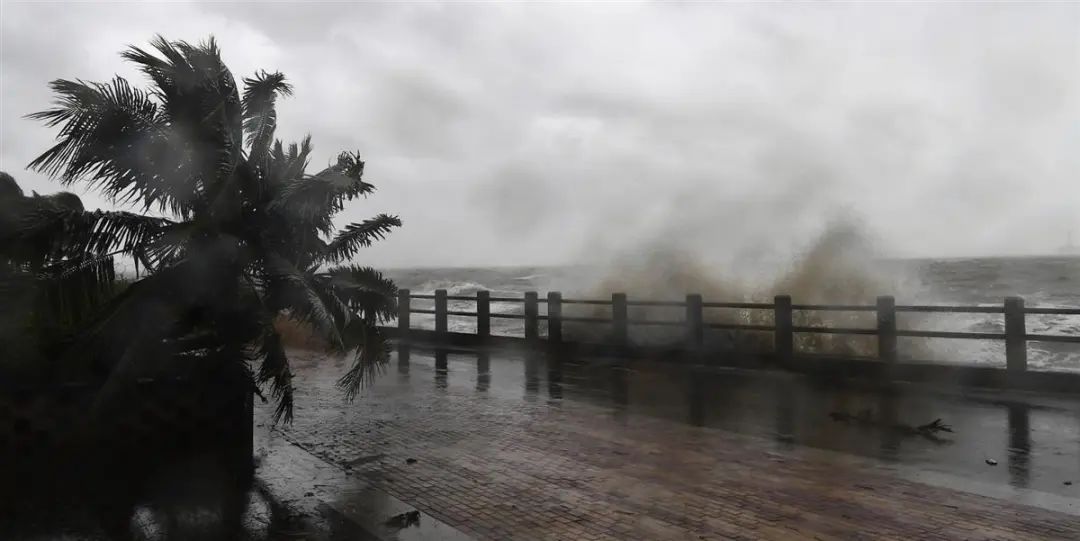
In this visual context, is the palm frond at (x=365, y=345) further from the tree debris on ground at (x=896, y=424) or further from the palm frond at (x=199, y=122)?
the tree debris on ground at (x=896, y=424)

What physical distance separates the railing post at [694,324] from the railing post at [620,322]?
56.8 inches

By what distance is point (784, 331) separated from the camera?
1179cm

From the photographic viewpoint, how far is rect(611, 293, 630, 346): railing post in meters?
13.9

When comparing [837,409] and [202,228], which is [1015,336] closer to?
[837,409]

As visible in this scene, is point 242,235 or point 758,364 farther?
point 758,364

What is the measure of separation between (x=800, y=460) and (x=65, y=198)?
686 cm

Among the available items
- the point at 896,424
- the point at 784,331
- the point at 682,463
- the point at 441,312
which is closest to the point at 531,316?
the point at 441,312

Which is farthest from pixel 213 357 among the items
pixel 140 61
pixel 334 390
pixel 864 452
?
pixel 864 452

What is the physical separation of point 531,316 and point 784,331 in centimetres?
588

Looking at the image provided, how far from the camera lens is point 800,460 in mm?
6230

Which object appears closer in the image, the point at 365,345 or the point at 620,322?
the point at 365,345

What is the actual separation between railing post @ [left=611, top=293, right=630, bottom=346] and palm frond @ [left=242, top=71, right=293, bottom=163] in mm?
8494

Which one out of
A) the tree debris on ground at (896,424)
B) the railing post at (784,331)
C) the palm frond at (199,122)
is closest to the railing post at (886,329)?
the railing post at (784,331)

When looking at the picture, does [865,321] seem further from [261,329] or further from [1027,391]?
[261,329]
